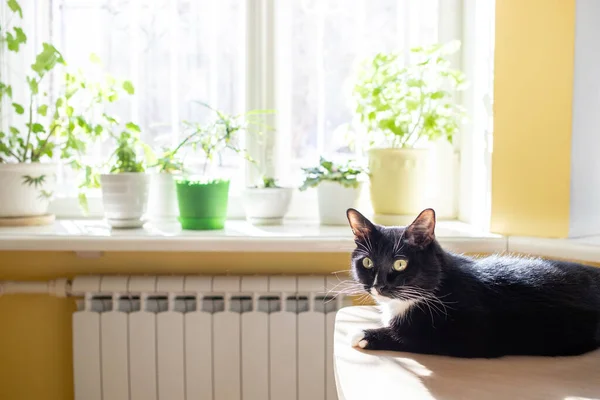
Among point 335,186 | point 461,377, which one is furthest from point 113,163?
point 461,377

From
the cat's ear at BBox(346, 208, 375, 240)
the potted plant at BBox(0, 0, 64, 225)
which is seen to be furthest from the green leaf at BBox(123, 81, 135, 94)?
the cat's ear at BBox(346, 208, 375, 240)

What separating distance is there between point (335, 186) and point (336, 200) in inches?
1.7

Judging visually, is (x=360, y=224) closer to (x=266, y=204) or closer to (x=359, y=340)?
(x=359, y=340)

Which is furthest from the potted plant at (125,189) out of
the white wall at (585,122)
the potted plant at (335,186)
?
the white wall at (585,122)

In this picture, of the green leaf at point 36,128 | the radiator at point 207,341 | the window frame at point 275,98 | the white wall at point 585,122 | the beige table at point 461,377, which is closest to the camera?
the beige table at point 461,377

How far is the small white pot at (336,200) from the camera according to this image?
1808mm

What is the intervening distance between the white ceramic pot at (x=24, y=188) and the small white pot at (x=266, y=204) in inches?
22.9

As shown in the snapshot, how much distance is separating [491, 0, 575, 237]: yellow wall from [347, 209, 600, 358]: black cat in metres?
0.47

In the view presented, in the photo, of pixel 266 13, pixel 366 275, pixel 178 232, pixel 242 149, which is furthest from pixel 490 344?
pixel 266 13

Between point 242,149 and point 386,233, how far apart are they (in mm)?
917

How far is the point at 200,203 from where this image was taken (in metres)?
1.74

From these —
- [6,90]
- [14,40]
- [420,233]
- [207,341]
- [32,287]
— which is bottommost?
[207,341]

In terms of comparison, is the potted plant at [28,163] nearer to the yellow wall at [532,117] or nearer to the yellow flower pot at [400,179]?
the yellow flower pot at [400,179]

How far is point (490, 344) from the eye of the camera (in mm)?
1017
